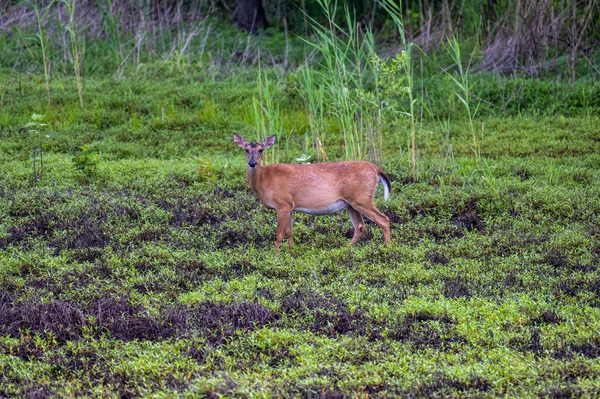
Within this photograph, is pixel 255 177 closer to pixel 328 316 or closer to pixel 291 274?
pixel 291 274

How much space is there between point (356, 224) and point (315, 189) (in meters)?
0.52

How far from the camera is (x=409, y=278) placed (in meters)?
6.08

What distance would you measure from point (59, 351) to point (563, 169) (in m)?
6.06

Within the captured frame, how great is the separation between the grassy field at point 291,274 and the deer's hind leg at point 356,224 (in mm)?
154

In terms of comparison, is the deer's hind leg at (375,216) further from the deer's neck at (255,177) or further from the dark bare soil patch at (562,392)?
the dark bare soil patch at (562,392)

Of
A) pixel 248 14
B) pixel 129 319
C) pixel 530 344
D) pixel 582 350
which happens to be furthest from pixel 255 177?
pixel 248 14

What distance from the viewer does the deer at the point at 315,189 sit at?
6895 millimetres

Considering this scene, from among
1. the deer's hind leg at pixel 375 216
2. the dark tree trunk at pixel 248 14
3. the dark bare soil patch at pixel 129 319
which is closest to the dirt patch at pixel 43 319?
the dark bare soil patch at pixel 129 319

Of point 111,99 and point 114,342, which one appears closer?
point 114,342

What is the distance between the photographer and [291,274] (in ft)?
20.5

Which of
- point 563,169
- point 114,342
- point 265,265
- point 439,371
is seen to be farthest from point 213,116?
point 439,371

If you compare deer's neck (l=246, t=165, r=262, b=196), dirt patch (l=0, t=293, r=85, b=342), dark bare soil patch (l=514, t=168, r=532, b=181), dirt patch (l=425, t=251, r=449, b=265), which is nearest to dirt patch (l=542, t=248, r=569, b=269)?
dirt patch (l=425, t=251, r=449, b=265)

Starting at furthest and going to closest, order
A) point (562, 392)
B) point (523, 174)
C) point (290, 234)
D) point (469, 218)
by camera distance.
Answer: point (523, 174), point (469, 218), point (290, 234), point (562, 392)

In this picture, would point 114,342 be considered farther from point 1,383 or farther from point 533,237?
point 533,237
